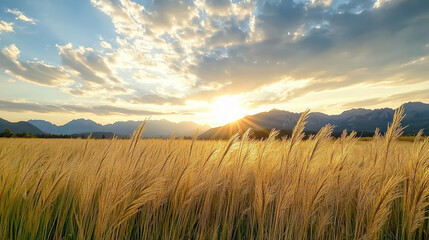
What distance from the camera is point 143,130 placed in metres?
2.08

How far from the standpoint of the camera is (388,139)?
2582 mm

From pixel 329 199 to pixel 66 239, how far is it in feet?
8.23

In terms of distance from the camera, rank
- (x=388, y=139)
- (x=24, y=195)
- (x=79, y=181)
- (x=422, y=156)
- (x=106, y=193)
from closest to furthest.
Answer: (x=106, y=193)
(x=24, y=195)
(x=422, y=156)
(x=79, y=181)
(x=388, y=139)

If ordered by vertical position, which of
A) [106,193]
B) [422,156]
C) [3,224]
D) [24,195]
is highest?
[422,156]

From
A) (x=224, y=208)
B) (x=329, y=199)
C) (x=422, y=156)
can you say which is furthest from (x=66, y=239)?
(x=422, y=156)

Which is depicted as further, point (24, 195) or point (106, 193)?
point (24, 195)

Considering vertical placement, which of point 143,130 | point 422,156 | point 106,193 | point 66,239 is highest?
point 143,130

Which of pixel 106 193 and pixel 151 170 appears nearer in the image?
pixel 106 193

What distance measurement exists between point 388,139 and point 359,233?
145 centimetres

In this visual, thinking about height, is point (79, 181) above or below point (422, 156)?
below

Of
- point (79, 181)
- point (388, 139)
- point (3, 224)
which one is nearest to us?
point (3, 224)

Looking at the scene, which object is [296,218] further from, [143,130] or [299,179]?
[143,130]

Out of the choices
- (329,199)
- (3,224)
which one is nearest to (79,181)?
(3,224)

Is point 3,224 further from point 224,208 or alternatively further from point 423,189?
point 423,189
